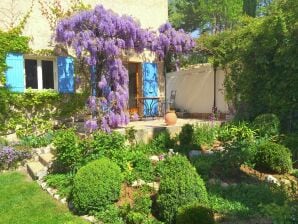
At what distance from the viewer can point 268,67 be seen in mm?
10391

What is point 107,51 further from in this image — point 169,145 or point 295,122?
point 295,122

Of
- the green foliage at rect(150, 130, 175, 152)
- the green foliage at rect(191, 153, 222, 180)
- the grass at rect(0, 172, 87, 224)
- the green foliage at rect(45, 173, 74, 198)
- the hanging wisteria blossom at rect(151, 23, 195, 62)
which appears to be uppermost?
the hanging wisteria blossom at rect(151, 23, 195, 62)

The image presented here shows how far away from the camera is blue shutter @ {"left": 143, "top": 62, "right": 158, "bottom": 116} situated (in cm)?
1317

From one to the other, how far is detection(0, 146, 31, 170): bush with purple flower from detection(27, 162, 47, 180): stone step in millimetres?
325

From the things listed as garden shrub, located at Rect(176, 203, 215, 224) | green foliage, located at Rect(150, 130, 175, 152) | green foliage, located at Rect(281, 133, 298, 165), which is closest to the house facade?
green foliage, located at Rect(150, 130, 175, 152)

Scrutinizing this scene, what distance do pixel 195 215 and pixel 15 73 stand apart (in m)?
7.84

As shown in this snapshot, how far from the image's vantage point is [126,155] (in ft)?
22.5

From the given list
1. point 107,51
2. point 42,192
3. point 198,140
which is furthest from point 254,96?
point 42,192

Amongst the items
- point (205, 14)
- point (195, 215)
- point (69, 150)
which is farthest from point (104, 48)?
point (205, 14)

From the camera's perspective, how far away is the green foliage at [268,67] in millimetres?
9727

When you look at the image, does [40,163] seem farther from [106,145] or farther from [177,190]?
[177,190]

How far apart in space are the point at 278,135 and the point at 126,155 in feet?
13.5

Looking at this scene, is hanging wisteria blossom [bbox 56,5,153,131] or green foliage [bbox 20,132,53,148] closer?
green foliage [bbox 20,132,53,148]

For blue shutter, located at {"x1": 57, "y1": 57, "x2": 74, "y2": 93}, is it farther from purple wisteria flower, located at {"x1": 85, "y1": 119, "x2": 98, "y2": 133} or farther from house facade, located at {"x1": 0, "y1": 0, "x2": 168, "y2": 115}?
purple wisteria flower, located at {"x1": 85, "y1": 119, "x2": 98, "y2": 133}
